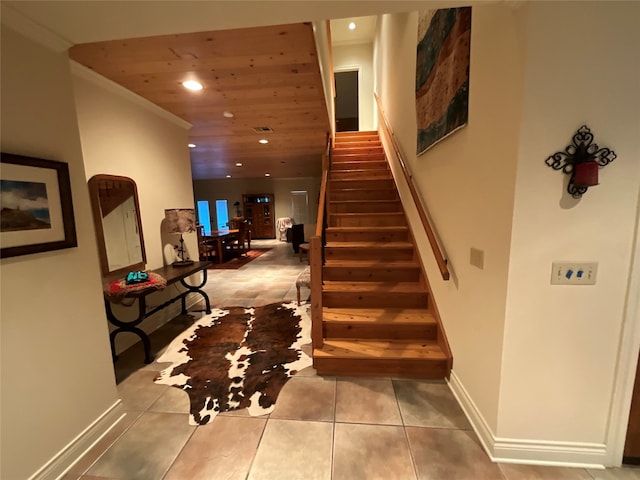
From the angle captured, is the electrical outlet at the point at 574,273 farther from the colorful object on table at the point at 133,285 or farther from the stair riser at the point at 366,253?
the colorful object on table at the point at 133,285

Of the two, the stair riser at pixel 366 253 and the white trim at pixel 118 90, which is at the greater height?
the white trim at pixel 118 90

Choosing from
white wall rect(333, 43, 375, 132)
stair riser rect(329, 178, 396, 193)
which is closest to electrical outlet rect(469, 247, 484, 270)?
stair riser rect(329, 178, 396, 193)

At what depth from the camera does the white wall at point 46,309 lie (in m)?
1.24

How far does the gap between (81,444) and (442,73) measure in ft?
11.5

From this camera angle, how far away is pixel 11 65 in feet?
4.14

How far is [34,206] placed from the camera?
4.41 ft

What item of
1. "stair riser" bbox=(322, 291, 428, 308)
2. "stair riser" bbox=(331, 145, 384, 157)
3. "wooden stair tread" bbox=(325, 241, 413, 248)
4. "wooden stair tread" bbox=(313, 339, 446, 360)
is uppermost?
"stair riser" bbox=(331, 145, 384, 157)

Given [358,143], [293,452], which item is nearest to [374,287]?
[293,452]

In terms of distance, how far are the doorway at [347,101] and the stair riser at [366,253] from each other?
7.31m

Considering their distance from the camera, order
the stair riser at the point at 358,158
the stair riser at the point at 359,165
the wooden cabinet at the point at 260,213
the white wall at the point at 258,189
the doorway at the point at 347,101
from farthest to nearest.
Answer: the wooden cabinet at the point at 260,213 < the white wall at the point at 258,189 < the doorway at the point at 347,101 < the stair riser at the point at 358,158 < the stair riser at the point at 359,165

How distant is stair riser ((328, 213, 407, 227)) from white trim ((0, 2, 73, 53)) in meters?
2.82

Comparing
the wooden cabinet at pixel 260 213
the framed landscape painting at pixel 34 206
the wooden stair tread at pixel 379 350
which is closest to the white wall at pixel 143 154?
the framed landscape painting at pixel 34 206

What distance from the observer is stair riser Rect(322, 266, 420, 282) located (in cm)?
289

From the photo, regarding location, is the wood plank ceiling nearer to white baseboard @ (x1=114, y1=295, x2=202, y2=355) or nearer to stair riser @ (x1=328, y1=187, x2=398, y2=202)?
stair riser @ (x1=328, y1=187, x2=398, y2=202)
